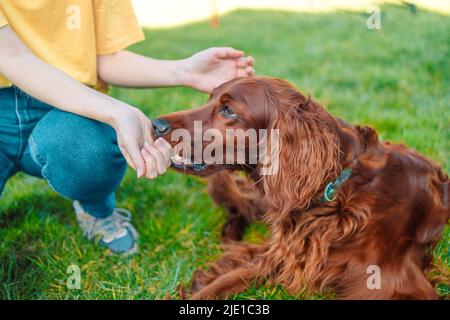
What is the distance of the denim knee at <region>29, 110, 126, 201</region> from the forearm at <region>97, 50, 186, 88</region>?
14.8 inches

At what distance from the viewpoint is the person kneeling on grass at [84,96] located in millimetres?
1968

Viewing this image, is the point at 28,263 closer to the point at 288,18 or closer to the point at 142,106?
the point at 142,106

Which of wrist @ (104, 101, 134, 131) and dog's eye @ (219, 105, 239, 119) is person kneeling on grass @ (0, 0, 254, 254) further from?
dog's eye @ (219, 105, 239, 119)

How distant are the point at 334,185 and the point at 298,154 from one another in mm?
185

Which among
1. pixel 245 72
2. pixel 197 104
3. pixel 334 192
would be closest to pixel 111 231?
pixel 245 72

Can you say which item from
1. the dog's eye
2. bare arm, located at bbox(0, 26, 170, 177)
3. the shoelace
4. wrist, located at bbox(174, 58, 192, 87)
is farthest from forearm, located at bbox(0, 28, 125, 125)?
the shoelace

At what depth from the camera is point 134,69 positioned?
2.54 metres

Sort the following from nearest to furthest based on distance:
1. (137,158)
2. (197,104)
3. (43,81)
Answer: (137,158) → (43,81) → (197,104)

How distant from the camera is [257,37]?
227 inches

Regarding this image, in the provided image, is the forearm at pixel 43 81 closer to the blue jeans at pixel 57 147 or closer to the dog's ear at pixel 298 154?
the blue jeans at pixel 57 147

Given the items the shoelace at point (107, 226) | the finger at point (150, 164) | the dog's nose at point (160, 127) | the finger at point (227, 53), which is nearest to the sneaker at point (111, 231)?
the shoelace at point (107, 226)

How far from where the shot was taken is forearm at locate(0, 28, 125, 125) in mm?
1964

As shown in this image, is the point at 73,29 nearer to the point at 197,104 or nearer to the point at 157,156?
the point at 157,156

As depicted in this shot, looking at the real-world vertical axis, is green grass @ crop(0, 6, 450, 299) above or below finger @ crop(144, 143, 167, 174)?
below
